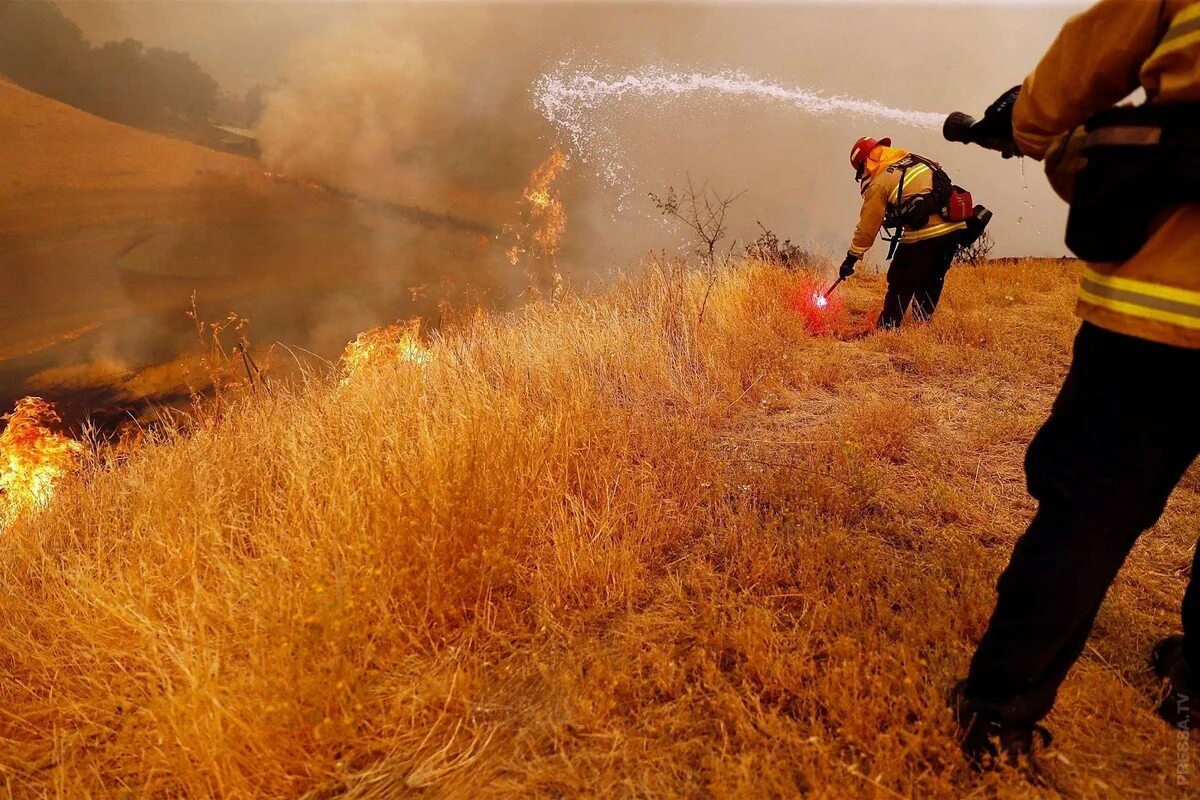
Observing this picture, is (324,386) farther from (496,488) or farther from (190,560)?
(496,488)

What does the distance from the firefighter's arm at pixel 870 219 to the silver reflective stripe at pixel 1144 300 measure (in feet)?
16.3

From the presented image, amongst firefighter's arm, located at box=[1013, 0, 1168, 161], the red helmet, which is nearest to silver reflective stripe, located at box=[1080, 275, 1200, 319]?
firefighter's arm, located at box=[1013, 0, 1168, 161]

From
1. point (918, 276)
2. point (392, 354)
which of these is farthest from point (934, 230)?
point (392, 354)

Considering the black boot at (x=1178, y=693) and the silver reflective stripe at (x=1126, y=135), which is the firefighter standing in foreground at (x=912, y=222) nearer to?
the black boot at (x=1178, y=693)

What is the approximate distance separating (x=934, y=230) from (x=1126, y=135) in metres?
5.36

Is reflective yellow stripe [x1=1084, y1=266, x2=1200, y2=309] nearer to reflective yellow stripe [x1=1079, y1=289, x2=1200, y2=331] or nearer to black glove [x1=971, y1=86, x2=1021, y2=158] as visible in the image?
reflective yellow stripe [x1=1079, y1=289, x2=1200, y2=331]

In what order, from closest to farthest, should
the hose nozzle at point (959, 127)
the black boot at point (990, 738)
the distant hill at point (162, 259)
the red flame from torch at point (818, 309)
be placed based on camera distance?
1. the black boot at point (990, 738)
2. the hose nozzle at point (959, 127)
3. the red flame from torch at point (818, 309)
4. the distant hill at point (162, 259)

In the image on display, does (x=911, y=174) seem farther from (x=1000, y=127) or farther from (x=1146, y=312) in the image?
(x=1146, y=312)

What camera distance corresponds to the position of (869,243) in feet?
18.7

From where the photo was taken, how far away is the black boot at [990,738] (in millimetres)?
1295

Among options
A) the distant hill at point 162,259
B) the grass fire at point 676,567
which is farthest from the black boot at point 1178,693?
the distant hill at point 162,259

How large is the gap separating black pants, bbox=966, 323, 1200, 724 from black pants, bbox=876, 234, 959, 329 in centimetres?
523

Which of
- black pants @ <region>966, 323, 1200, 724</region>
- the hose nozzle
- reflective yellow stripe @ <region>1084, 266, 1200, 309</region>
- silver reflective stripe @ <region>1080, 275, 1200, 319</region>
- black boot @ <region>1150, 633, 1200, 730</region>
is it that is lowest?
black boot @ <region>1150, 633, 1200, 730</region>

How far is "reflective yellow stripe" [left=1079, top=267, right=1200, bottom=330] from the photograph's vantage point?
3.06 feet
